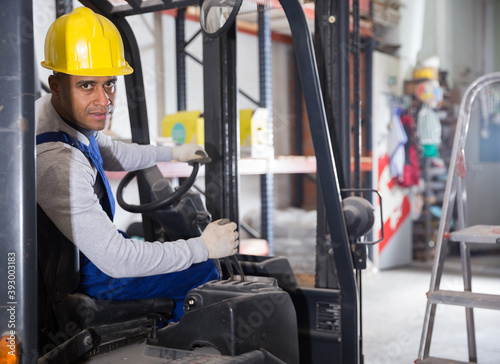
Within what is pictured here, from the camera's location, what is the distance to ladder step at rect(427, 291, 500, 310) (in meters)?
3.48

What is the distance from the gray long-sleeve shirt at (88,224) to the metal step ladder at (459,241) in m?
1.97

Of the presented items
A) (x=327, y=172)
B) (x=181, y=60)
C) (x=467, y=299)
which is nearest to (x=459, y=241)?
(x=467, y=299)

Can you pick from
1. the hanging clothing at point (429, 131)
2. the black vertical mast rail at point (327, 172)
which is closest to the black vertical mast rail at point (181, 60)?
the black vertical mast rail at point (327, 172)

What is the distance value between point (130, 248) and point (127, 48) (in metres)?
1.48

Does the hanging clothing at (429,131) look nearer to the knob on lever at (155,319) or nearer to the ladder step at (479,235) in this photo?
the ladder step at (479,235)

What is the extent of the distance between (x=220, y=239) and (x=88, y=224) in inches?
20.4

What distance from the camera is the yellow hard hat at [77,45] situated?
231cm

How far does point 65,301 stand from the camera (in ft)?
7.68

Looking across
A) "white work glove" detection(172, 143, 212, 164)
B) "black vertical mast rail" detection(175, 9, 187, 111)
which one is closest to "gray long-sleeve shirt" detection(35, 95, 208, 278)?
"white work glove" detection(172, 143, 212, 164)

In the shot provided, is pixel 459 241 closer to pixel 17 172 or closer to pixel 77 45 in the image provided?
pixel 77 45

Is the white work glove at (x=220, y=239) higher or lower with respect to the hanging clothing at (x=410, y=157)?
lower

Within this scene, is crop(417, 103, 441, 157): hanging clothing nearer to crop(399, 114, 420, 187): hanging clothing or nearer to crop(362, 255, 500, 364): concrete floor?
crop(399, 114, 420, 187): hanging clothing

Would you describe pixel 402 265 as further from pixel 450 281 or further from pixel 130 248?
pixel 130 248

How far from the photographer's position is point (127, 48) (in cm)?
327
